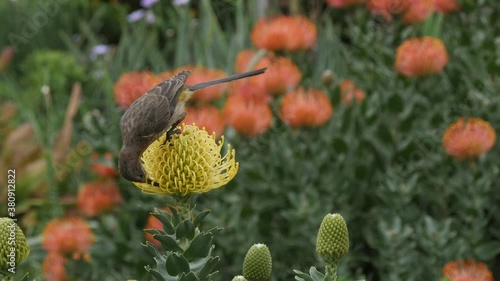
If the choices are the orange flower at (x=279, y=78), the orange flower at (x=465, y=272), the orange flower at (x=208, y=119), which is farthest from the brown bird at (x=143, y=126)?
the orange flower at (x=279, y=78)

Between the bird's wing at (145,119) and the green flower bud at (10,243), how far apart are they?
309mm

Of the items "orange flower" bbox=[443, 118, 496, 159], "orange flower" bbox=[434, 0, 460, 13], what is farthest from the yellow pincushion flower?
"orange flower" bbox=[434, 0, 460, 13]

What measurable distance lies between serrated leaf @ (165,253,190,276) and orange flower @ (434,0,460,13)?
9.60 feet

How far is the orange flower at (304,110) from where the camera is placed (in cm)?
338

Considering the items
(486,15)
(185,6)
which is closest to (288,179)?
(486,15)

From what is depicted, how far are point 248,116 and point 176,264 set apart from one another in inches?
74.0

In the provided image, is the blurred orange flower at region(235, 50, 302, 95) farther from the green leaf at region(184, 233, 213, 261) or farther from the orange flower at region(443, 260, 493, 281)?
the green leaf at region(184, 233, 213, 261)

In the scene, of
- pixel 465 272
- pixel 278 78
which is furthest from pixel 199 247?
pixel 278 78

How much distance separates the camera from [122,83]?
12.1ft

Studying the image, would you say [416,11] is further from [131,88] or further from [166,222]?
[166,222]

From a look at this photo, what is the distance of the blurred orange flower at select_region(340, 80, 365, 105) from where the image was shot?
386 centimetres

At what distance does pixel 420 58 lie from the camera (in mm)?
3436

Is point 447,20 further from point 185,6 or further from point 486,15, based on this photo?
point 185,6

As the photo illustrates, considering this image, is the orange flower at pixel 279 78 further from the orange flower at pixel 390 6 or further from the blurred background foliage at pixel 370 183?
the orange flower at pixel 390 6
